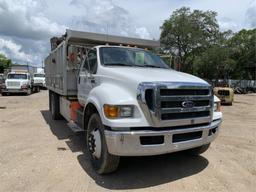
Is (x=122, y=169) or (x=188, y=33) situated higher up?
(x=188, y=33)

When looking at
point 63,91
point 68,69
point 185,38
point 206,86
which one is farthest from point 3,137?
point 185,38

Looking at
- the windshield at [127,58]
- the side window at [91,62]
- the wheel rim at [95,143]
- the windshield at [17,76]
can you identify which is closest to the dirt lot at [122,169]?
the wheel rim at [95,143]

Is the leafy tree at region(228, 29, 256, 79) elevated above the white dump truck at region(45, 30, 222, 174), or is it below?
above

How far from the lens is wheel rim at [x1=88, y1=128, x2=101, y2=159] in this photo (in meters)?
4.72

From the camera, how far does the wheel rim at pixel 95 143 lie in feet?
15.5

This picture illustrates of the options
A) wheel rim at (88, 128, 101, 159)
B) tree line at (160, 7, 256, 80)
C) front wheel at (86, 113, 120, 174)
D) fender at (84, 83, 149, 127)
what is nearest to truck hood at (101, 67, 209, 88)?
fender at (84, 83, 149, 127)

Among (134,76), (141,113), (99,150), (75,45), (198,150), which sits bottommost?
(198,150)

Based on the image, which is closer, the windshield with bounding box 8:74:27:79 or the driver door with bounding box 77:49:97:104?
the driver door with bounding box 77:49:97:104

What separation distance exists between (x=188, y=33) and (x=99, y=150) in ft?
122

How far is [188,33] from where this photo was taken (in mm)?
39594

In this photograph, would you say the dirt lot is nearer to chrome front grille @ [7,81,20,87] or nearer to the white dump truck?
the white dump truck

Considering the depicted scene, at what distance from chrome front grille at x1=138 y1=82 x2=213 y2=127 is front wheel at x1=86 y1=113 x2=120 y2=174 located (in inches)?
34.0

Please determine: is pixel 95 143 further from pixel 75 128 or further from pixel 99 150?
pixel 75 128

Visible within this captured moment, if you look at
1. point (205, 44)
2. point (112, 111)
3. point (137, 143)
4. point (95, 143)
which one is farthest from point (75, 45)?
point (205, 44)
